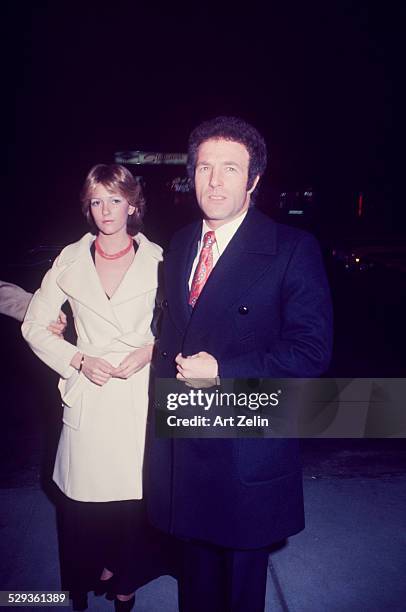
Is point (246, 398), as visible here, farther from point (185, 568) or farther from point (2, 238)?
point (2, 238)

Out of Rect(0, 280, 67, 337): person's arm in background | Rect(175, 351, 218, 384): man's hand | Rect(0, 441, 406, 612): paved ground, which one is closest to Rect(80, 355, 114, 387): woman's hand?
Rect(0, 280, 67, 337): person's arm in background

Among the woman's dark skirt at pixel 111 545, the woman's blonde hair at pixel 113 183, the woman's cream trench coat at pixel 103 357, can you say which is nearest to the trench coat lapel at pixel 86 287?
the woman's cream trench coat at pixel 103 357

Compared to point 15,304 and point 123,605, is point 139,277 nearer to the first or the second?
point 15,304

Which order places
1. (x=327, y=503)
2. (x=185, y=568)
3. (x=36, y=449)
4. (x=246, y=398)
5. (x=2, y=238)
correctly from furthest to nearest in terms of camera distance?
(x=2, y=238), (x=36, y=449), (x=327, y=503), (x=185, y=568), (x=246, y=398)

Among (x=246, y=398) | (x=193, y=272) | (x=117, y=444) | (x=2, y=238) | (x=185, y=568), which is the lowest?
(x=2, y=238)

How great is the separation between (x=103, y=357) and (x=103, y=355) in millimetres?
11

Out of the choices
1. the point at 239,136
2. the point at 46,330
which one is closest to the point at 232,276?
the point at 239,136

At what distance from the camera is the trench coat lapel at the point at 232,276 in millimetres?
1771

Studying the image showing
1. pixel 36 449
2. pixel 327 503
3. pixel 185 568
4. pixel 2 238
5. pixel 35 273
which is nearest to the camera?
pixel 185 568

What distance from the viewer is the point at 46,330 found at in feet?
7.90

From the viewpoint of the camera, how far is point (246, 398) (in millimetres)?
1777

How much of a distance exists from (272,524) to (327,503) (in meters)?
1.90

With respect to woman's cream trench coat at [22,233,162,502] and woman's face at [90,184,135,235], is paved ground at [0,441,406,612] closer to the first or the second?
woman's cream trench coat at [22,233,162,502]

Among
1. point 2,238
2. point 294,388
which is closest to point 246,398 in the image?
point 294,388
